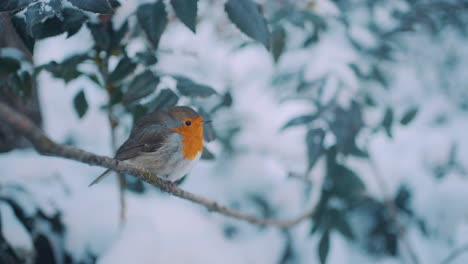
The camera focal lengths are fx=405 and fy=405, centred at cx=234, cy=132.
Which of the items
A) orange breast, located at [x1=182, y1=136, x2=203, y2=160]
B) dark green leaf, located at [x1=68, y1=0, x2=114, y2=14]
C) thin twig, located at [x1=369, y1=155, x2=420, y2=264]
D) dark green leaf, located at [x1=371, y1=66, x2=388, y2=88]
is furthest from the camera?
dark green leaf, located at [x1=371, y1=66, x2=388, y2=88]

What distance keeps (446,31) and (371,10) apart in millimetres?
1005

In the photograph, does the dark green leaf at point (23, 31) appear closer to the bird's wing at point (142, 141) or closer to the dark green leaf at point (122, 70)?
the dark green leaf at point (122, 70)

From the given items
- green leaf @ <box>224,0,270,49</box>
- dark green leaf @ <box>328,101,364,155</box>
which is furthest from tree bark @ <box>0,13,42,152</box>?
dark green leaf @ <box>328,101,364,155</box>

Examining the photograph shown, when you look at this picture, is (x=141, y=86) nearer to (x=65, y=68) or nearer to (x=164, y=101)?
(x=164, y=101)

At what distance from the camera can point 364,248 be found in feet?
6.70

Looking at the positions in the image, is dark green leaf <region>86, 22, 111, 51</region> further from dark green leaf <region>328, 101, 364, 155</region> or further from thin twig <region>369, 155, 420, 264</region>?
thin twig <region>369, 155, 420, 264</region>

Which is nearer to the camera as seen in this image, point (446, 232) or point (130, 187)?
point (130, 187)

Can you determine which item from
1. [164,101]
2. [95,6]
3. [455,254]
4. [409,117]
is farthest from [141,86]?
[455,254]

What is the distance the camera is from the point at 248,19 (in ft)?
3.53

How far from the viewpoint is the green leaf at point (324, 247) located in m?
1.46

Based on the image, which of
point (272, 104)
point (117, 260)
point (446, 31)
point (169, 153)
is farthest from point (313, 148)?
point (446, 31)

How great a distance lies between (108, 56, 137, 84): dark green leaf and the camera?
3.98 feet

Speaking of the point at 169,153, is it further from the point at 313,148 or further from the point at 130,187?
the point at 313,148

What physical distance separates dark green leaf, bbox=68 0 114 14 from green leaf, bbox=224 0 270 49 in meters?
0.37
